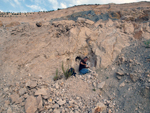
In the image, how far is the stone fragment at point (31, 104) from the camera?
2.77 metres

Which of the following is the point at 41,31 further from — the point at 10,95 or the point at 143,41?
the point at 143,41

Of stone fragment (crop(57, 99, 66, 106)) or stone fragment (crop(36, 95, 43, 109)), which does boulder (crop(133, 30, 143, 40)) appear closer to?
stone fragment (crop(57, 99, 66, 106))

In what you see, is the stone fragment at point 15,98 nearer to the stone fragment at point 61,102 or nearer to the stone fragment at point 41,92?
the stone fragment at point 41,92

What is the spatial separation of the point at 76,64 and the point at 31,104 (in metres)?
2.84

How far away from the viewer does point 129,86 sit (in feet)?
11.2

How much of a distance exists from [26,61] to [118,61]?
4.03 meters

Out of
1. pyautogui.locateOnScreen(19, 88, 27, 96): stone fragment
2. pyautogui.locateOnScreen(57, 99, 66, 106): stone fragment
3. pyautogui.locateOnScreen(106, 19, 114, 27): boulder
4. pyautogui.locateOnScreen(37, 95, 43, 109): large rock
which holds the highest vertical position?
pyautogui.locateOnScreen(106, 19, 114, 27): boulder

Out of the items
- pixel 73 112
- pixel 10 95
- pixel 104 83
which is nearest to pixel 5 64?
pixel 10 95

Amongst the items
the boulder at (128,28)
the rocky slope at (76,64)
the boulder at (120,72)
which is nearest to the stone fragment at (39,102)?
the rocky slope at (76,64)

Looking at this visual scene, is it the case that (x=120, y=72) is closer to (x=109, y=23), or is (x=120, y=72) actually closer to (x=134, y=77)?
(x=134, y=77)

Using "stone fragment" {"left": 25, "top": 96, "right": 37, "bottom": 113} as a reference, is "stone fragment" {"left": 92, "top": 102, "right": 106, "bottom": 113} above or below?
below

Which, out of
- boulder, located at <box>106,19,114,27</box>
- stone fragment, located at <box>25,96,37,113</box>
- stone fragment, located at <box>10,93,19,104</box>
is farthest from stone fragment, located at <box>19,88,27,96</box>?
boulder, located at <box>106,19,114,27</box>

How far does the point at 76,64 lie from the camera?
5.20 meters

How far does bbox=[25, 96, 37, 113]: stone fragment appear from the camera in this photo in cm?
277
